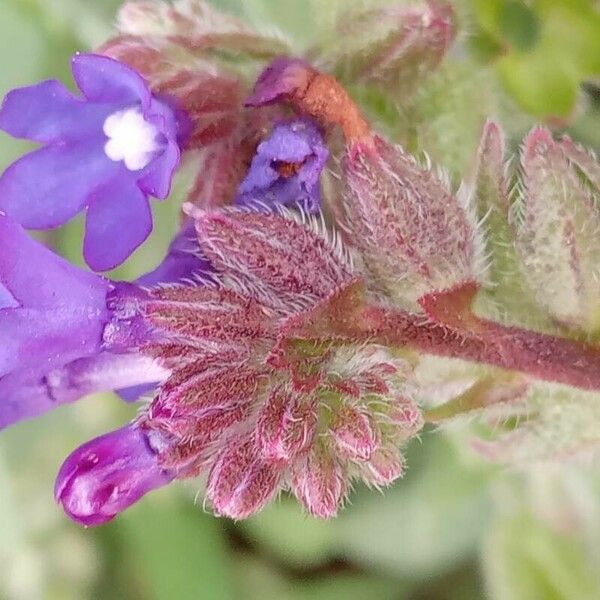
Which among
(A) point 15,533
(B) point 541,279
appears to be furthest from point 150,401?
(A) point 15,533

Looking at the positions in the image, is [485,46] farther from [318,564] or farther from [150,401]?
[318,564]

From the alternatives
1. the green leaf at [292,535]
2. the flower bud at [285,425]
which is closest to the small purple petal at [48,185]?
the flower bud at [285,425]

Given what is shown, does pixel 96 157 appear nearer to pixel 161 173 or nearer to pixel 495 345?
pixel 161 173

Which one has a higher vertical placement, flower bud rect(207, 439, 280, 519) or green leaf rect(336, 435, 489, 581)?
flower bud rect(207, 439, 280, 519)

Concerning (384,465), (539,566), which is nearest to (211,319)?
(384,465)

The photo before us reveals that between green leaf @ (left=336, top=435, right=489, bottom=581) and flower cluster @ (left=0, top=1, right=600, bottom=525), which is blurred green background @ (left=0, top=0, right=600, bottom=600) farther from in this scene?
flower cluster @ (left=0, top=1, right=600, bottom=525)

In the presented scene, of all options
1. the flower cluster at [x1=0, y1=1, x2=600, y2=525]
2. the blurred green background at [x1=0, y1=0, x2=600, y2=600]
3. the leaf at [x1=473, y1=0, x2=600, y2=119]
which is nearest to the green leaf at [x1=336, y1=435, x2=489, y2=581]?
the blurred green background at [x1=0, y1=0, x2=600, y2=600]

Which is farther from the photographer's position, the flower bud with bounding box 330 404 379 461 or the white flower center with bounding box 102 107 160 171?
the white flower center with bounding box 102 107 160 171

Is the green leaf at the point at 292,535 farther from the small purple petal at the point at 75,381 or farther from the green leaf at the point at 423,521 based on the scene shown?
the small purple petal at the point at 75,381
